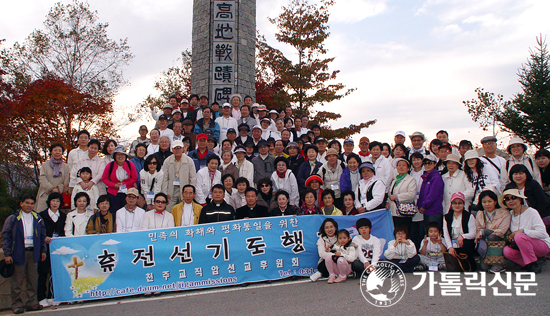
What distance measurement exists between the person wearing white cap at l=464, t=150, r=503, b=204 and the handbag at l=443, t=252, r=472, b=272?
1025mm

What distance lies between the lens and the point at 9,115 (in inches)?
502

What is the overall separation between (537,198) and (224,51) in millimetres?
9715

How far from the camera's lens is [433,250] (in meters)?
5.37

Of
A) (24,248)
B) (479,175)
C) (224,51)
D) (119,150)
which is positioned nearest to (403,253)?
(479,175)

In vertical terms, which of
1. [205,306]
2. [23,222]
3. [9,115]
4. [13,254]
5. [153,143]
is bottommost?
[205,306]

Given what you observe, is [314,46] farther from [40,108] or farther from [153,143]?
[153,143]

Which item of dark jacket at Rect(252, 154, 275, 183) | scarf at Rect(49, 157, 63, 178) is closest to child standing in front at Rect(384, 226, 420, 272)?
dark jacket at Rect(252, 154, 275, 183)

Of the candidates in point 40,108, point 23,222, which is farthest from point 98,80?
point 23,222

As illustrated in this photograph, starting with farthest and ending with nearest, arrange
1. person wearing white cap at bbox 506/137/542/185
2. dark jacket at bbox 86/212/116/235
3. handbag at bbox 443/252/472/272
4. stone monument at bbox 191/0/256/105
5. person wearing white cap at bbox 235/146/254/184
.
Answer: stone monument at bbox 191/0/256/105 < person wearing white cap at bbox 235/146/254/184 < person wearing white cap at bbox 506/137/542/185 < dark jacket at bbox 86/212/116/235 < handbag at bbox 443/252/472/272

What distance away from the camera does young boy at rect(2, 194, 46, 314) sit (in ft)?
15.9

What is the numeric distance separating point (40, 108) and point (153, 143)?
7795 millimetres

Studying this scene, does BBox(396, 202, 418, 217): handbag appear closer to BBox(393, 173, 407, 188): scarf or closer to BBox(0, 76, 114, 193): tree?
BBox(393, 173, 407, 188): scarf

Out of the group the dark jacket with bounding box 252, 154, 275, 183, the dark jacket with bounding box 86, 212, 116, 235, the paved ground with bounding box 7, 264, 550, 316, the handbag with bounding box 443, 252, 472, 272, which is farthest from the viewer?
the dark jacket with bounding box 252, 154, 275, 183

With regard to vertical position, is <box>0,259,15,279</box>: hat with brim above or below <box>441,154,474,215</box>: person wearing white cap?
Result: below
